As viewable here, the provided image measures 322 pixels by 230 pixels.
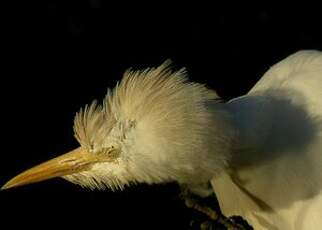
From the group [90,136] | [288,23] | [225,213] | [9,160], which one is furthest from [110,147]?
[288,23]

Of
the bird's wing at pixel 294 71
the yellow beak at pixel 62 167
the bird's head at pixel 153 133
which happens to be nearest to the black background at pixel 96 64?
the bird's wing at pixel 294 71

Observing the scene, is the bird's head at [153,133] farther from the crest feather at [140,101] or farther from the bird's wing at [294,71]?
the bird's wing at [294,71]

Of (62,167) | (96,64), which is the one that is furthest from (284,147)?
(96,64)

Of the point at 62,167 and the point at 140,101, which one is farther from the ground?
the point at 140,101

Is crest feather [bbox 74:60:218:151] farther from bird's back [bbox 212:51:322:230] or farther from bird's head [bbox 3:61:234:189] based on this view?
bird's back [bbox 212:51:322:230]

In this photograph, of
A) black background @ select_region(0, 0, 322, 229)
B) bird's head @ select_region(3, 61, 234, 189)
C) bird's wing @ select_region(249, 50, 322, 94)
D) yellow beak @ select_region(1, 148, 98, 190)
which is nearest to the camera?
bird's head @ select_region(3, 61, 234, 189)

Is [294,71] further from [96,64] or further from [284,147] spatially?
[96,64]

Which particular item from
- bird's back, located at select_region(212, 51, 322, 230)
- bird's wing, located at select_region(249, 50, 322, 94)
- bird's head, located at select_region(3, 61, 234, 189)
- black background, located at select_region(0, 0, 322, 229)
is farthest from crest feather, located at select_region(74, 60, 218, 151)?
black background, located at select_region(0, 0, 322, 229)
